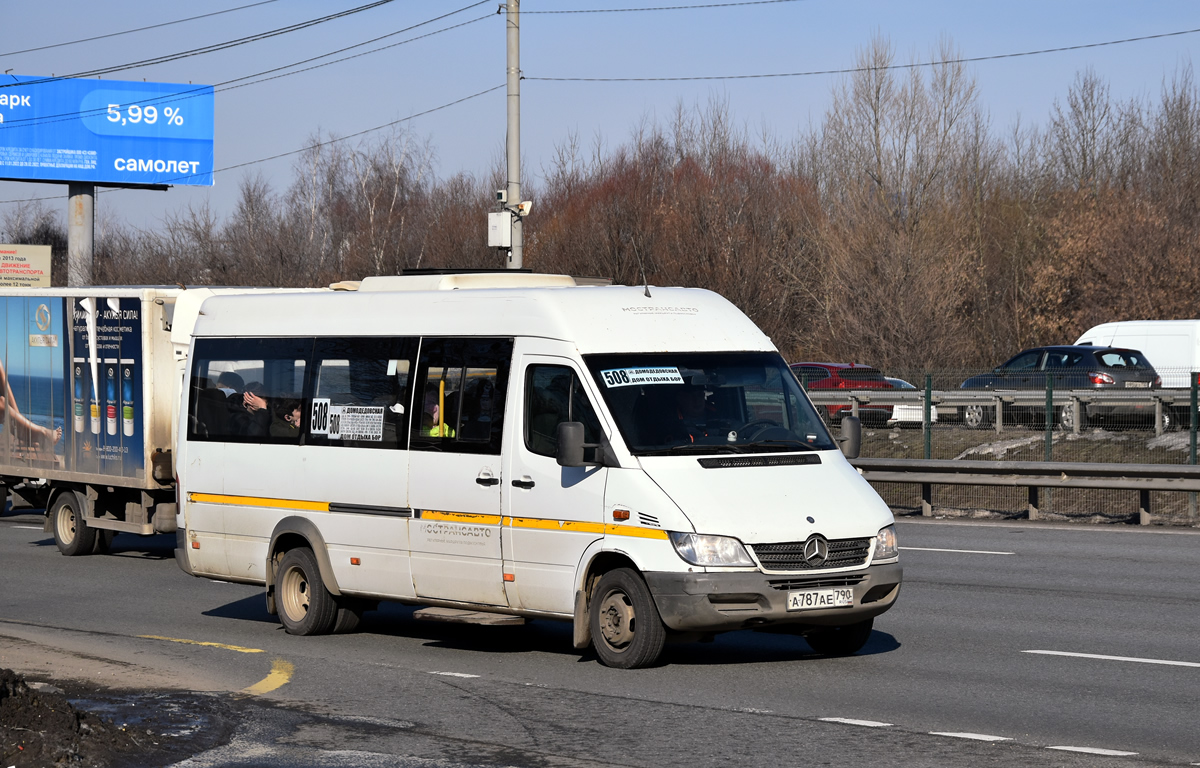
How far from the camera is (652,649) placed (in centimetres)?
902

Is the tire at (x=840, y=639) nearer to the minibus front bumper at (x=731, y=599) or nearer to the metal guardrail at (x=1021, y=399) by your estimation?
the minibus front bumper at (x=731, y=599)

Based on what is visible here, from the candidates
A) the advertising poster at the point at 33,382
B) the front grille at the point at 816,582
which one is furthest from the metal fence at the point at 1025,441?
the front grille at the point at 816,582

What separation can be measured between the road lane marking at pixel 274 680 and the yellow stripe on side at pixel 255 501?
1.33 metres

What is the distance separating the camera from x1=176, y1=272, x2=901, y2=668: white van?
8852mm

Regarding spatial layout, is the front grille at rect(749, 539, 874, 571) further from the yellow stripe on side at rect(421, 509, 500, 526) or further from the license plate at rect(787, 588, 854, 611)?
the yellow stripe on side at rect(421, 509, 500, 526)

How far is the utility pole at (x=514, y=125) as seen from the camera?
21.1m

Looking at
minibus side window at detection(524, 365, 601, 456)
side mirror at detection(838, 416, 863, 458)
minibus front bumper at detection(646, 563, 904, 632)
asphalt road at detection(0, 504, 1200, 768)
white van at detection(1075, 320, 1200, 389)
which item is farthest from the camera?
white van at detection(1075, 320, 1200, 389)

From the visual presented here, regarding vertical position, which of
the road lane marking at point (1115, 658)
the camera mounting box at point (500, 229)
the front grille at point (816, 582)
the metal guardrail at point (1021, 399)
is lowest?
the road lane marking at point (1115, 658)

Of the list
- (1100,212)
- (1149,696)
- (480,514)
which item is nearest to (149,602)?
(480,514)

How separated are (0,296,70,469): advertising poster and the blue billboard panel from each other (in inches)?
1641

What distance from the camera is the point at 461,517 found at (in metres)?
9.95

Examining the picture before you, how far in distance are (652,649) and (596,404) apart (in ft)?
5.06

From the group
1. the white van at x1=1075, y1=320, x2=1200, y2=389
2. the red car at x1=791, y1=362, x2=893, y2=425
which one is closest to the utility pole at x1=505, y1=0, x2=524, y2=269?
the red car at x1=791, y1=362, x2=893, y2=425

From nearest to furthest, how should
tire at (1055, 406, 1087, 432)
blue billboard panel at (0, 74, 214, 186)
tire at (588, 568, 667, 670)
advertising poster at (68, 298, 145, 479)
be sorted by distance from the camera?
tire at (588, 568, 667, 670) < advertising poster at (68, 298, 145, 479) < tire at (1055, 406, 1087, 432) < blue billboard panel at (0, 74, 214, 186)
